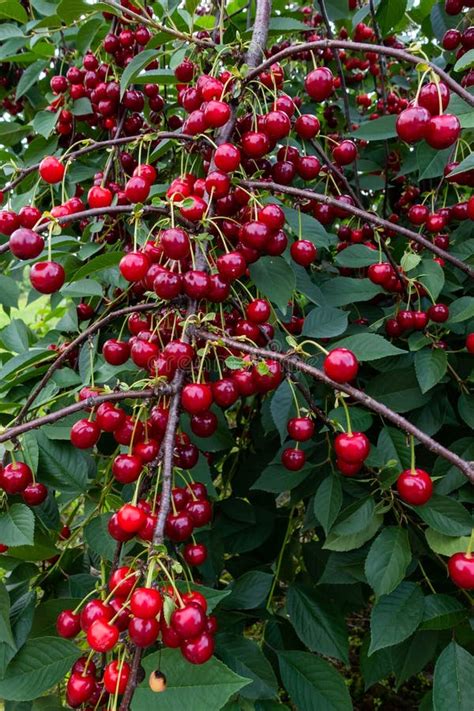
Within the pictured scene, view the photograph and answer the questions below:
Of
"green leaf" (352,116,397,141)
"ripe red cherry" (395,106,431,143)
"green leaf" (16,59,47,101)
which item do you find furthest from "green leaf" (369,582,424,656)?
"green leaf" (16,59,47,101)

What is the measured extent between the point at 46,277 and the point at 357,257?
0.78 m

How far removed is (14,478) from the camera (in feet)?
3.23

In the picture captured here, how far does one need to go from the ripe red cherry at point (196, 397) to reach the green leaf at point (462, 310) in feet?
1.98

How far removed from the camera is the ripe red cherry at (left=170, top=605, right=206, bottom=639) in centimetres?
68

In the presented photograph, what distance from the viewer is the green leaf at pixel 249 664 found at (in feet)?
3.60

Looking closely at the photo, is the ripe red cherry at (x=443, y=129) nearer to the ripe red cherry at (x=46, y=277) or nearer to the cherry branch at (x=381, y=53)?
the cherry branch at (x=381, y=53)

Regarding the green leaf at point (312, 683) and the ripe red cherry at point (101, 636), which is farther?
the green leaf at point (312, 683)

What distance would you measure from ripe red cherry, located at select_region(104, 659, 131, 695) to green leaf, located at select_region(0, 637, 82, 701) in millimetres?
241

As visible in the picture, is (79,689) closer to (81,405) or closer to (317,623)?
(81,405)

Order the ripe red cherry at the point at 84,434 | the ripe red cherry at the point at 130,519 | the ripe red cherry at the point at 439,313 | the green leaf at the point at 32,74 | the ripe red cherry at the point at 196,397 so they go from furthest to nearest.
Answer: the green leaf at the point at 32,74 < the ripe red cherry at the point at 439,313 < the ripe red cherry at the point at 84,434 < the ripe red cherry at the point at 196,397 < the ripe red cherry at the point at 130,519

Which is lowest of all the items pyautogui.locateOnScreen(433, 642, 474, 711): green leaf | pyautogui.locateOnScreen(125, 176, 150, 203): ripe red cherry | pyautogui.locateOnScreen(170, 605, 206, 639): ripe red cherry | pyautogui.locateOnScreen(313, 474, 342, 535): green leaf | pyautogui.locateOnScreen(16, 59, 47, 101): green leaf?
pyautogui.locateOnScreen(433, 642, 474, 711): green leaf

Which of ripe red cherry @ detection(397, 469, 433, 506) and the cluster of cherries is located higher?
the cluster of cherries

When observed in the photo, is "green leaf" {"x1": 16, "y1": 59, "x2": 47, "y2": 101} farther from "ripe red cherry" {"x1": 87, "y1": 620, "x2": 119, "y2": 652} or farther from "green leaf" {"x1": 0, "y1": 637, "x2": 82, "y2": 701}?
"ripe red cherry" {"x1": 87, "y1": 620, "x2": 119, "y2": 652}

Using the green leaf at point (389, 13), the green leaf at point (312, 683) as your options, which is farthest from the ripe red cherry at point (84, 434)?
the green leaf at point (389, 13)
